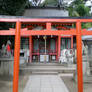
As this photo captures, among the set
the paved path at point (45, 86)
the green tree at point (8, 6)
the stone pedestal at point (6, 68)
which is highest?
the green tree at point (8, 6)

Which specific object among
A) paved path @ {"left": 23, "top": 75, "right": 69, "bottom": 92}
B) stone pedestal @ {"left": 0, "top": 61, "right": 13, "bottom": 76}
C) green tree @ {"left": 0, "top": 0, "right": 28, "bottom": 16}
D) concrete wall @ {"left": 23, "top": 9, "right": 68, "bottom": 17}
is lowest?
paved path @ {"left": 23, "top": 75, "right": 69, "bottom": 92}

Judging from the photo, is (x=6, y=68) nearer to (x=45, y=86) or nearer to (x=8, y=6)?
(x=45, y=86)

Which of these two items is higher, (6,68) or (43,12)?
(43,12)

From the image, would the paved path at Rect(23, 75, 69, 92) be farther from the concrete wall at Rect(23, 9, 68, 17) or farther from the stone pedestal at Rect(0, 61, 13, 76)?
the concrete wall at Rect(23, 9, 68, 17)

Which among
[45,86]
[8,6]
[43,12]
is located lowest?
[45,86]

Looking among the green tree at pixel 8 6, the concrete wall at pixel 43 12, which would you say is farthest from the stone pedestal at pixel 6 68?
the concrete wall at pixel 43 12

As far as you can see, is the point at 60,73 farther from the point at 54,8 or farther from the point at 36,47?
the point at 54,8

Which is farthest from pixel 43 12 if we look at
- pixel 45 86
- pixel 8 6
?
pixel 45 86

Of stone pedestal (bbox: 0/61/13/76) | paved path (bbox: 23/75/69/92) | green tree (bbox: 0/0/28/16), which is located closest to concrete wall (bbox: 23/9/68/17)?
green tree (bbox: 0/0/28/16)

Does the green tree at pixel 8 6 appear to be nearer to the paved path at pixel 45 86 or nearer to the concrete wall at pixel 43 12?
the paved path at pixel 45 86

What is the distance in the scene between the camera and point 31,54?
1003 centimetres

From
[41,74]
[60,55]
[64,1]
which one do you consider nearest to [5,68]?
[41,74]

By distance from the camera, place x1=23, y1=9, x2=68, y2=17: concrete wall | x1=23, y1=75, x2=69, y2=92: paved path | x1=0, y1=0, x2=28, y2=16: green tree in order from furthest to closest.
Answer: x1=23, y1=9, x2=68, y2=17: concrete wall < x1=0, y1=0, x2=28, y2=16: green tree < x1=23, y1=75, x2=69, y2=92: paved path

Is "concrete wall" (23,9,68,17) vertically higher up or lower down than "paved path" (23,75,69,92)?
higher up
